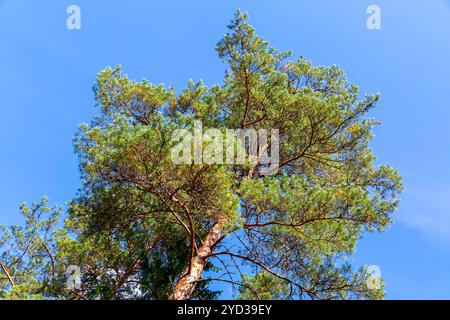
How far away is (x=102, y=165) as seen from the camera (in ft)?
22.7

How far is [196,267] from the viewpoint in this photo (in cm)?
699

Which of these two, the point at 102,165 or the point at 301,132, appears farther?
the point at 301,132

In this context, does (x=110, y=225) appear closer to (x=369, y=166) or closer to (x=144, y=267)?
(x=144, y=267)

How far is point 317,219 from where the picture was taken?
670cm

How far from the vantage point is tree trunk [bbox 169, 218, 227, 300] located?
21.4ft

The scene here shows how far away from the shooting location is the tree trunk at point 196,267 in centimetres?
652

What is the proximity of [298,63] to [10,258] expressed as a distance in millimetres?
8034

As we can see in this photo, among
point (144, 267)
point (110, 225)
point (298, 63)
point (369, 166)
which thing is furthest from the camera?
point (298, 63)
